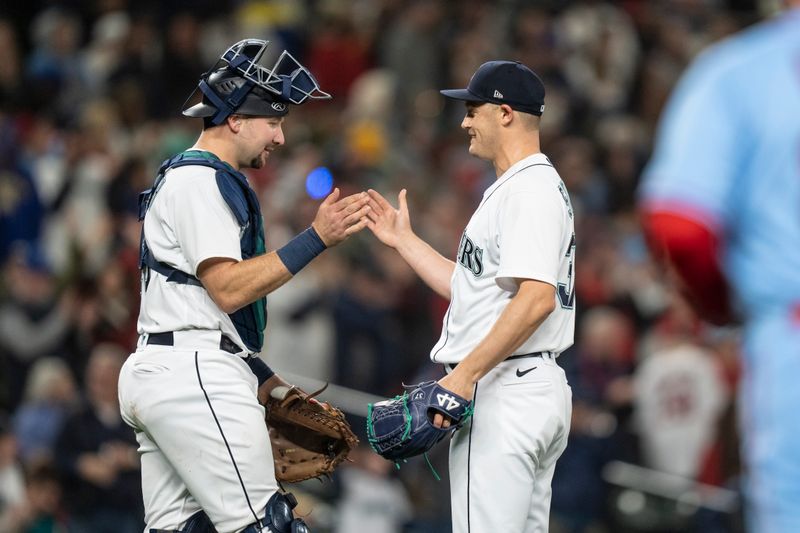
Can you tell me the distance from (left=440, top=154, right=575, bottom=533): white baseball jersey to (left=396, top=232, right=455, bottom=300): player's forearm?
0.38 m

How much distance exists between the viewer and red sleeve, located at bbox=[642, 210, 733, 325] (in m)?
2.73

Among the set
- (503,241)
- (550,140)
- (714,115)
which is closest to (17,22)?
(550,140)

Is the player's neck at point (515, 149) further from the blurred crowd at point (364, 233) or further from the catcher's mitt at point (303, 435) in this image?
the blurred crowd at point (364, 233)

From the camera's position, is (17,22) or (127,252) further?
(17,22)

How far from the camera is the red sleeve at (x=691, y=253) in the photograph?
2.73 metres

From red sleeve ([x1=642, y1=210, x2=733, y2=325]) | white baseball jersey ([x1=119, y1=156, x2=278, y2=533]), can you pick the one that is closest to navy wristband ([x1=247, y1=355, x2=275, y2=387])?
white baseball jersey ([x1=119, y1=156, x2=278, y2=533])

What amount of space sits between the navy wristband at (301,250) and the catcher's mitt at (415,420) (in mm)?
622

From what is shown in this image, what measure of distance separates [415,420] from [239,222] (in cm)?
101

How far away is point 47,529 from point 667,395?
4.45m

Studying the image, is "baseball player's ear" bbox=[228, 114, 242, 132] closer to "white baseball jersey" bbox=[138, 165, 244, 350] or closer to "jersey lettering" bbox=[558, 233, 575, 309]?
"white baseball jersey" bbox=[138, 165, 244, 350]

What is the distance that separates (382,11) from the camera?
46.0ft

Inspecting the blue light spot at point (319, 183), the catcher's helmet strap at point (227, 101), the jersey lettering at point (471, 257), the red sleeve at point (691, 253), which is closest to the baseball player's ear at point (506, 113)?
the jersey lettering at point (471, 257)

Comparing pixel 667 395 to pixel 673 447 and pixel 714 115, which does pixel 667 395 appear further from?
pixel 714 115

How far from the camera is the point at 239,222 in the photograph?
5.00 metres
